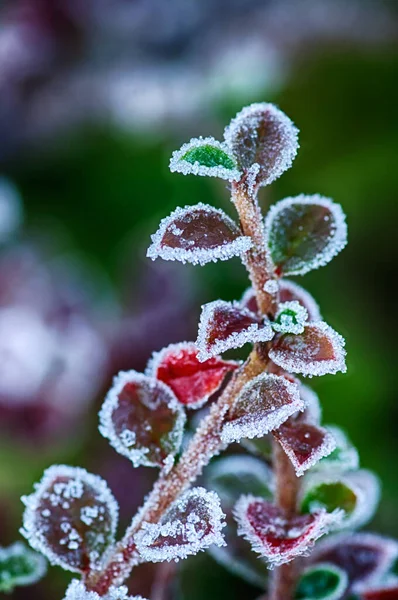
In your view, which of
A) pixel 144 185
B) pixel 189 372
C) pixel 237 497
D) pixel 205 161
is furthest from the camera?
pixel 144 185

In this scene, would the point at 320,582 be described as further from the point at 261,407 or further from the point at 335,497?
the point at 261,407

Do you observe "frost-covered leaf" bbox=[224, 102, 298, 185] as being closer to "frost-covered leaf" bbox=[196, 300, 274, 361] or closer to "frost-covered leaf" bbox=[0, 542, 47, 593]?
"frost-covered leaf" bbox=[196, 300, 274, 361]

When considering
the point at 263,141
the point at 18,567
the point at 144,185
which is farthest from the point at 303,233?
Result: the point at 144,185

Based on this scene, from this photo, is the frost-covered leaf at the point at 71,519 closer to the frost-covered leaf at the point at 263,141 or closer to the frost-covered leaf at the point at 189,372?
the frost-covered leaf at the point at 189,372

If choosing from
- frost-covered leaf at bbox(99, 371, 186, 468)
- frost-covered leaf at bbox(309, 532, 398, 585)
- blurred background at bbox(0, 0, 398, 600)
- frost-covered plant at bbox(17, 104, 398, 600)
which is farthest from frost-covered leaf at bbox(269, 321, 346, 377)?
blurred background at bbox(0, 0, 398, 600)

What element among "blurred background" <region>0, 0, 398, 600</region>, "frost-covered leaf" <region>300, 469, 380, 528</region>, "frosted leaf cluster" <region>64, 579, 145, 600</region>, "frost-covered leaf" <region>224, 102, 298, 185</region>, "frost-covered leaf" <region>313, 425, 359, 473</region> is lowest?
"frosted leaf cluster" <region>64, 579, 145, 600</region>

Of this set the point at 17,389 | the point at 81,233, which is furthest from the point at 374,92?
the point at 17,389
